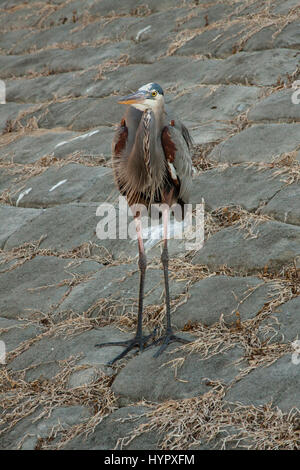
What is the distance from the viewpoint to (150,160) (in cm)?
409

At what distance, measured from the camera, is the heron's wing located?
161 inches

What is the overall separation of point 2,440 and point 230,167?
304 centimetres

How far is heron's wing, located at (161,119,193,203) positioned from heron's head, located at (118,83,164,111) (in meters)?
0.20

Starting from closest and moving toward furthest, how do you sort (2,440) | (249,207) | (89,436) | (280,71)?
(89,436) → (2,440) → (249,207) → (280,71)

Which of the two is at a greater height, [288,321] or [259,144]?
[259,144]

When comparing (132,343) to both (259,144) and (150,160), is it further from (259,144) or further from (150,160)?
(259,144)

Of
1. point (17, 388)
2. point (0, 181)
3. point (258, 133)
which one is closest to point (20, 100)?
point (0, 181)

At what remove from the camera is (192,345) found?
3.79 meters

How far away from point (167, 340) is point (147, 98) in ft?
4.76

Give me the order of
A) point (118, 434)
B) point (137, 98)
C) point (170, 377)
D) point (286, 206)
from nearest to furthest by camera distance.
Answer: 1. point (118, 434)
2. point (170, 377)
3. point (137, 98)
4. point (286, 206)

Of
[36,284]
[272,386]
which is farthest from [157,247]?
[272,386]

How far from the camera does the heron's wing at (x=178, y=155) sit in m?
4.09

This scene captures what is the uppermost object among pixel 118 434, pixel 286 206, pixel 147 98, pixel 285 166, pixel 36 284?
pixel 147 98
